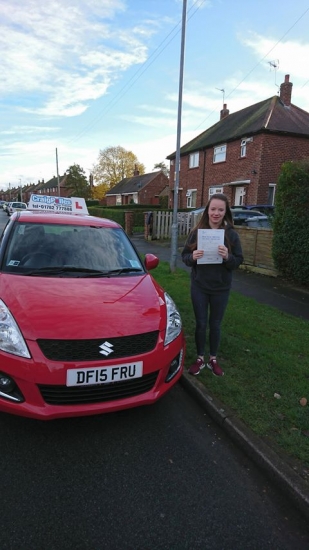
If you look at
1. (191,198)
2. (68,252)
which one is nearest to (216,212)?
(68,252)

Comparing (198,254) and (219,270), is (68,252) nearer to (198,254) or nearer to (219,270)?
(198,254)

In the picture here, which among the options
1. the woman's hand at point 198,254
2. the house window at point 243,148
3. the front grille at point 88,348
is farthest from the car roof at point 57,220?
the house window at point 243,148

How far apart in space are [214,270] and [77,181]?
212 feet

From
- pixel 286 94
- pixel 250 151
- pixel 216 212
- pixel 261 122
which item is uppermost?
pixel 286 94

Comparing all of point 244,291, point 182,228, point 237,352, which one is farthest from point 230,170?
point 237,352

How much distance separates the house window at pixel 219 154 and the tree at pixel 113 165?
44.0 metres

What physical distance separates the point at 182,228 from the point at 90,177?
57528 millimetres

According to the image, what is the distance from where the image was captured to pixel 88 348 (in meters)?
2.40

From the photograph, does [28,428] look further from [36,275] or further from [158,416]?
[36,275]

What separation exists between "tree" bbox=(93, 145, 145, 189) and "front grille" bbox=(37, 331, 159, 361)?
6733 centimetres

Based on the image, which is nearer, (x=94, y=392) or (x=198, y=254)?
(x=94, y=392)

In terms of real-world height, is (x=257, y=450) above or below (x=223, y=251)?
below

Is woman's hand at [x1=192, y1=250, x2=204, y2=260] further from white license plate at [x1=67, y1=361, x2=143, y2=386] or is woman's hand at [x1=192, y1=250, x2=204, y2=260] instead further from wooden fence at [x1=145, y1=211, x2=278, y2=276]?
wooden fence at [x1=145, y1=211, x2=278, y2=276]

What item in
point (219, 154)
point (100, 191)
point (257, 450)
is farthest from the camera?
→ point (100, 191)
